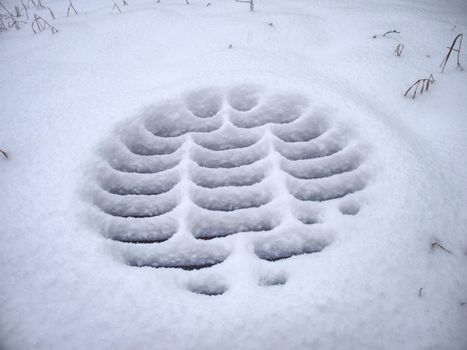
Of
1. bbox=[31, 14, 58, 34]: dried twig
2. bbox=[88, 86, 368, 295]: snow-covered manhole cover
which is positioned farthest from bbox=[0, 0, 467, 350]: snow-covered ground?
bbox=[31, 14, 58, 34]: dried twig

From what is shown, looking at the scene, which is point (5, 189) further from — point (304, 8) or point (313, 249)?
point (304, 8)

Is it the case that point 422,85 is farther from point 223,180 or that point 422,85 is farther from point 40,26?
point 40,26

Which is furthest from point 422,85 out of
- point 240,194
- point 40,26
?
point 40,26

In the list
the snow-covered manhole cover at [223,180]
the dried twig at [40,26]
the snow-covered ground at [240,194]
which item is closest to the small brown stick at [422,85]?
the snow-covered ground at [240,194]

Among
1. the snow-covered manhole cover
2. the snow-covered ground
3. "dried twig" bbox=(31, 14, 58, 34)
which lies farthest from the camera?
"dried twig" bbox=(31, 14, 58, 34)

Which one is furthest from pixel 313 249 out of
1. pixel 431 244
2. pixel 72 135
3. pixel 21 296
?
pixel 72 135

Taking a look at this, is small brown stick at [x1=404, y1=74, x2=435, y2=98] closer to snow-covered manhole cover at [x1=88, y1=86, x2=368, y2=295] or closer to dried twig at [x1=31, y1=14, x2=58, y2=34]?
snow-covered manhole cover at [x1=88, y1=86, x2=368, y2=295]

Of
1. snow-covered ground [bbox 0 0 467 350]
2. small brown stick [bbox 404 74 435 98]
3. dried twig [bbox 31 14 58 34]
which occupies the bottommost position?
snow-covered ground [bbox 0 0 467 350]
